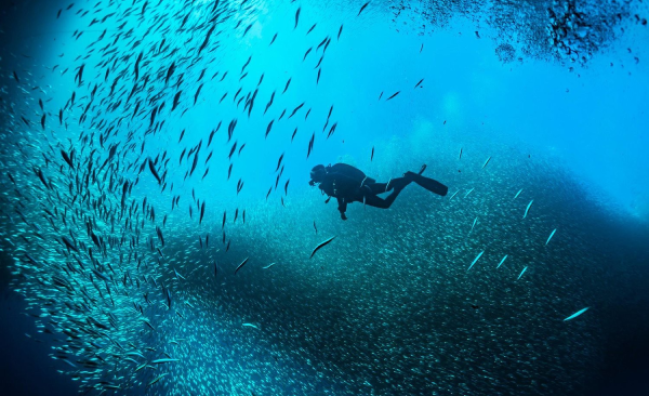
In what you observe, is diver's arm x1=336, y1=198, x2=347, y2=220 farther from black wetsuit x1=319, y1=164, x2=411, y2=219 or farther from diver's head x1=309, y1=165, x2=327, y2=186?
diver's head x1=309, y1=165, x2=327, y2=186

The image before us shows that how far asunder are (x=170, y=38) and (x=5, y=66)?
7169 millimetres

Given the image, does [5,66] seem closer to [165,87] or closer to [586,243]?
[165,87]

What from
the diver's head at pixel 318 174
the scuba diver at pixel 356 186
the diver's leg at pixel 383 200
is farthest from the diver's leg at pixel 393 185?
the diver's head at pixel 318 174

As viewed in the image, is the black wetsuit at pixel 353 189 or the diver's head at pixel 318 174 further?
the diver's head at pixel 318 174

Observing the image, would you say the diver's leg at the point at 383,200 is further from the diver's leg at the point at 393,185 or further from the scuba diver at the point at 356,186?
the diver's leg at the point at 393,185

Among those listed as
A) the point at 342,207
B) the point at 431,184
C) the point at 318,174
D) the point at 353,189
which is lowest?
the point at 342,207

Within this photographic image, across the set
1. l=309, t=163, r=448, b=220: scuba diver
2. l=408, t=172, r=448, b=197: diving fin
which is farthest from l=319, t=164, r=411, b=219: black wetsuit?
l=408, t=172, r=448, b=197: diving fin

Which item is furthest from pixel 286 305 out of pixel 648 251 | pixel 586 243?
→ pixel 648 251

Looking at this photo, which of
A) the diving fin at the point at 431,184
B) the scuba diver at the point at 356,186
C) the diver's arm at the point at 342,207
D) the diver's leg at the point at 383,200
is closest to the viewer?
the diver's arm at the point at 342,207

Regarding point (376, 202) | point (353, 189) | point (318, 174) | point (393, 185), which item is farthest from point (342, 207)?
point (393, 185)

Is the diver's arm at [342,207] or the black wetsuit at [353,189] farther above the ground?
the black wetsuit at [353,189]

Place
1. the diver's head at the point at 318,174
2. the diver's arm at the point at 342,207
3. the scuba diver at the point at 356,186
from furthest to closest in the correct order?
the diver's head at the point at 318,174 → the scuba diver at the point at 356,186 → the diver's arm at the point at 342,207

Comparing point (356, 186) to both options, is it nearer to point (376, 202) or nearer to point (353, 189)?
point (353, 189)

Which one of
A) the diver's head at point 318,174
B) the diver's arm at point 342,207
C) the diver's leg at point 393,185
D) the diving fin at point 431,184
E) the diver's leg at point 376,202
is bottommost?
the diver's arm at point 342,207
